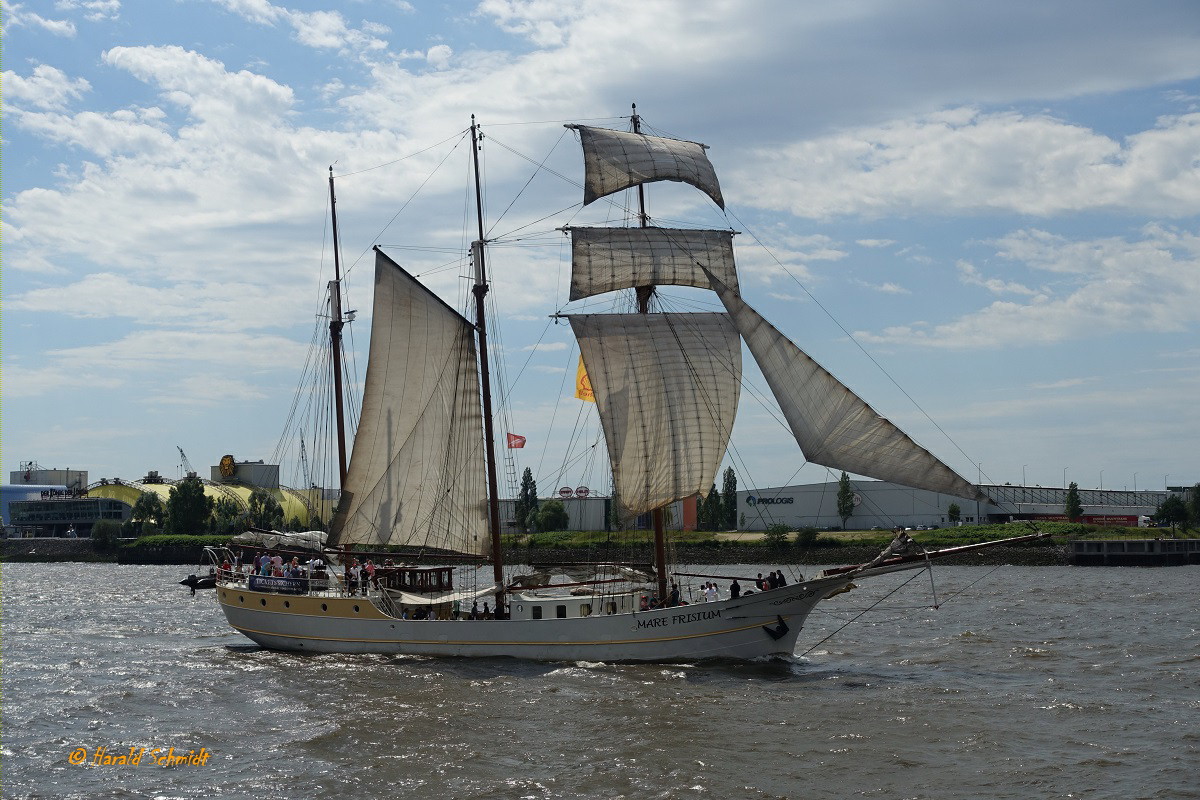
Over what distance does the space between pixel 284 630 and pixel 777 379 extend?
24.6 meters

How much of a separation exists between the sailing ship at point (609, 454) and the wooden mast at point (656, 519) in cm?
9

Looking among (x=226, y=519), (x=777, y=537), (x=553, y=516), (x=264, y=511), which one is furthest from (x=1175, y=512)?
(x=226, y=519)

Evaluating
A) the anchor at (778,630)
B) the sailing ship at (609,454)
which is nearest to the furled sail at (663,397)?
the sailing ship at (609,454)

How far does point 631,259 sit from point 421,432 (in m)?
12.4

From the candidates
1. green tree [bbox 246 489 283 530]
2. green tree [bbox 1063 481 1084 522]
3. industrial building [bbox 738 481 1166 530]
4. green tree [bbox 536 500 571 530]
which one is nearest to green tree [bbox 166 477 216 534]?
green tree [bbox 246 489 283 530]

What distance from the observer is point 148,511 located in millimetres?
183250

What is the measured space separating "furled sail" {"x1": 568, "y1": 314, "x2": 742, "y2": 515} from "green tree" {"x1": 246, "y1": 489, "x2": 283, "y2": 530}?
4253 inches

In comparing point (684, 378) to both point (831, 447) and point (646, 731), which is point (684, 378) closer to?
point (831, 447)

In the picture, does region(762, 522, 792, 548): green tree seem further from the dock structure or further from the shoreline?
the dock structure

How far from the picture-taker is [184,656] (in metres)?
50.0

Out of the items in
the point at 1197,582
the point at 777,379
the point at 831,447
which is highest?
the point at 777,379

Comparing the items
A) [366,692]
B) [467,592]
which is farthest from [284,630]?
[366,692]

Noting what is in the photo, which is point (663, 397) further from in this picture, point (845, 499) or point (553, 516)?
point (553, 516)

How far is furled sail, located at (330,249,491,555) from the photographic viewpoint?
2023 inches
